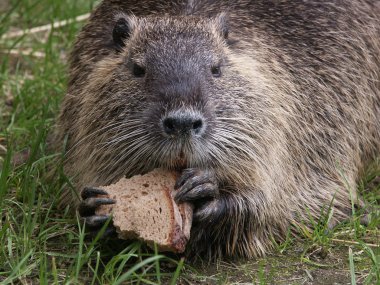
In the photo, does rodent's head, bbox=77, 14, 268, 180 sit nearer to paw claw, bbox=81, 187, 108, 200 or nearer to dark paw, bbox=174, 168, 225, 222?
dark paw, bbox=174, 168, 225, 222

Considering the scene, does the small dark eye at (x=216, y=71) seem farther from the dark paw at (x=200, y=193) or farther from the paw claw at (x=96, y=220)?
the paw claw at (x=96, y=220)

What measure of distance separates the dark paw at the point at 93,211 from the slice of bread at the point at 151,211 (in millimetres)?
35

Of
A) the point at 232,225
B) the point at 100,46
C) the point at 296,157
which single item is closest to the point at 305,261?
the point at 232,225

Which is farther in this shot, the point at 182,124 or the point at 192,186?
the point at 192,186

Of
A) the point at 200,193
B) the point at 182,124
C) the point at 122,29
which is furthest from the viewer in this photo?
the point at 122,29

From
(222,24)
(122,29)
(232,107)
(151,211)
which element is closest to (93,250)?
(151,211)

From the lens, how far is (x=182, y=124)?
145 inches

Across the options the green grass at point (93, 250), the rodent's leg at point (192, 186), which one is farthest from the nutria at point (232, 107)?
the green grass at point (93, 250)

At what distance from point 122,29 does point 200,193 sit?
1.02 m

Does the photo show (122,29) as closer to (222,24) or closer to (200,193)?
(222,24)

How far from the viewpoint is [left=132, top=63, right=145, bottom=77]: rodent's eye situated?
13.6 feet

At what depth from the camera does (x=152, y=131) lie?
152 inches

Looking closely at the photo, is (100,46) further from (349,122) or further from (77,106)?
(349,122)

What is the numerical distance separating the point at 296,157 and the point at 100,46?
126 cm
